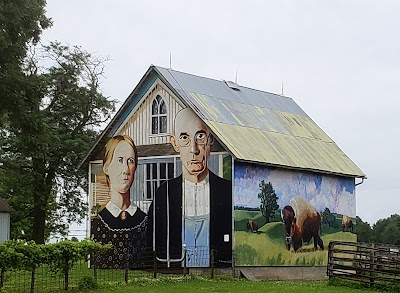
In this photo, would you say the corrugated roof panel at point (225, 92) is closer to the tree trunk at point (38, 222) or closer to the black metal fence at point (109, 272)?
the black metal fence at point (109, 272)

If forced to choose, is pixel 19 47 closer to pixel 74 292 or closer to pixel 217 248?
pixel 74 292

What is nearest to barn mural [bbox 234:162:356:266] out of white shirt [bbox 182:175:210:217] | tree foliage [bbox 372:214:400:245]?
white shirt [bbox 182:175:210:217]

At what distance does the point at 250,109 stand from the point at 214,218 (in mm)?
6810

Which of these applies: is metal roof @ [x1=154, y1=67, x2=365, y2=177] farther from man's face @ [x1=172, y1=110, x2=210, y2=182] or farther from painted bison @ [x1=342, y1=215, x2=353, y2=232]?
painted bison @ [x1=342, y1=215, x2=353, y2=232]

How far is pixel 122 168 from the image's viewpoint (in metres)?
36.7

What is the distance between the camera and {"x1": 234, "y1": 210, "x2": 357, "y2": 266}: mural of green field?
33062mm

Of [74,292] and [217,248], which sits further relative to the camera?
[217,248]

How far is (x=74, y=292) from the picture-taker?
25391 millimetres

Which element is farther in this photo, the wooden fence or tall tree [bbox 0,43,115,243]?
tall tree [bbox 0,43,115,243]

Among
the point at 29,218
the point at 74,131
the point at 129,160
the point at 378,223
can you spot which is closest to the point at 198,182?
the point at 129,160

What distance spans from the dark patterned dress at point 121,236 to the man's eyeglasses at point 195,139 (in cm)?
364

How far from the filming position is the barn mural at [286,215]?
33.3m

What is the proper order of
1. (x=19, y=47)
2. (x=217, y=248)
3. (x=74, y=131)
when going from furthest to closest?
(x=74, y=131)
(x=217, y=248)
(x=19, y=47)

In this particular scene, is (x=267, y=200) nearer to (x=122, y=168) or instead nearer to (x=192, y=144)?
(x=192, y=144)
